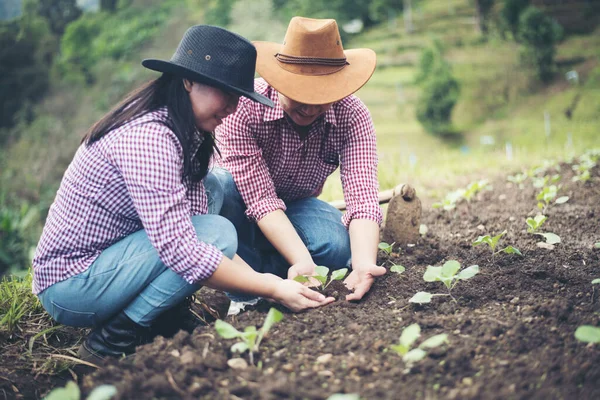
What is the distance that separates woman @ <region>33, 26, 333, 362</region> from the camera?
174 cm

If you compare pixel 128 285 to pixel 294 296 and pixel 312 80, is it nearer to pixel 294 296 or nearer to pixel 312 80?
pixel 294 296

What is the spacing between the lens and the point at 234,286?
1.83 m

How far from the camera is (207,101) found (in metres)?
1.87

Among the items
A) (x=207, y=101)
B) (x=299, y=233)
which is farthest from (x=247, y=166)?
(x=207, y=101)

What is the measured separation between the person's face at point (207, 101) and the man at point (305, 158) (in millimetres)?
337

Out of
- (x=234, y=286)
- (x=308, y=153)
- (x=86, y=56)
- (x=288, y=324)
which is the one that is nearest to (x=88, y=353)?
(x=234, y=286)

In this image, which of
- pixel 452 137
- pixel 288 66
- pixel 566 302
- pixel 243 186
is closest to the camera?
pixel 566 302

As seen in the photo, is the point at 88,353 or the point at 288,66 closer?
the point at 88,353

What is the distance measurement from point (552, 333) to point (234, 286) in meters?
1.00

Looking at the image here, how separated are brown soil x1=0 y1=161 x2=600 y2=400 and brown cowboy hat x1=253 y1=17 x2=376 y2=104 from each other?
820mm

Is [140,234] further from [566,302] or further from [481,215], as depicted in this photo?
[481,215]

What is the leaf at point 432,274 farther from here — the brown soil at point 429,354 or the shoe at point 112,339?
the shoe at point 112,339

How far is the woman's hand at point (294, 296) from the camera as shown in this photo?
193 cm

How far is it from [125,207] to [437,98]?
12969 mm
